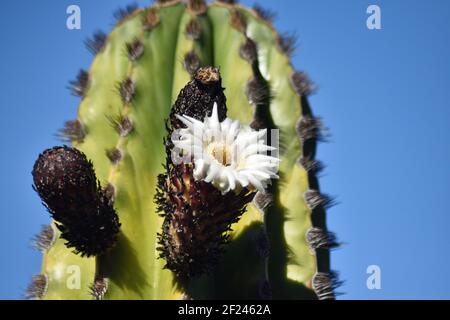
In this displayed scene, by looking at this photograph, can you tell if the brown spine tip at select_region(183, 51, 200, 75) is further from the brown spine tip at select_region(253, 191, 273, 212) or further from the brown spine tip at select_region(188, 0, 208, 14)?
the brown spine tip at select_region(253, 191, 273, 212)

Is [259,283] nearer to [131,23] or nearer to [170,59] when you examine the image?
[170,59]

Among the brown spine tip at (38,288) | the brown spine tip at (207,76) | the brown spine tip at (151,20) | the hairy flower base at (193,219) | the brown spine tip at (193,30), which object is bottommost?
the brown spine tip at (38,288)

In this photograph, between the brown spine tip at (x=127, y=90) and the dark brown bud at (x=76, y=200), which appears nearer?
the dark brown bud at (x=76, y=200)

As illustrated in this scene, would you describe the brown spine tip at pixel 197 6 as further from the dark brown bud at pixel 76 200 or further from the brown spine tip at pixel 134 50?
the dark brown bud at pixel 76 200

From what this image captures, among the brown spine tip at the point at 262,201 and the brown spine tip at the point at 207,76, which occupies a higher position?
the brown spine tip at the point at 207,76

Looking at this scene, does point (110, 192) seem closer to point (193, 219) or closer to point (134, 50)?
point (193, 219)

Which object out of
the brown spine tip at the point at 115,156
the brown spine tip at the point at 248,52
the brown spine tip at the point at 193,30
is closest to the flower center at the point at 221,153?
the brown spine tip at the point at 115,156

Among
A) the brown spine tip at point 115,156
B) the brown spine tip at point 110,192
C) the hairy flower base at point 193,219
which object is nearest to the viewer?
the hairy flower base at point 193,219

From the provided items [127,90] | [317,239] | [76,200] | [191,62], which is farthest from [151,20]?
[317,239]
